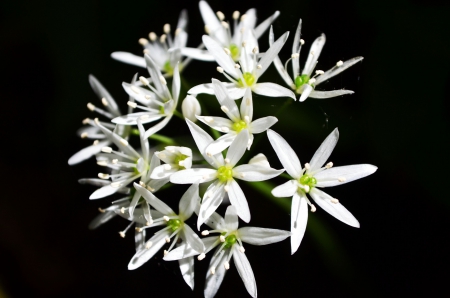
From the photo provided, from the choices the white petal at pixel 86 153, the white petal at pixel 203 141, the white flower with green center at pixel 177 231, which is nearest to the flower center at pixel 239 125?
the white petal at pixel 203 141

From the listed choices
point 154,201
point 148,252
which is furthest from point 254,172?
point 148,252

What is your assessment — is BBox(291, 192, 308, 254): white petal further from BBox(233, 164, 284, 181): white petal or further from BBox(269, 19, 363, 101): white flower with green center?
BBox(269, 19, 363, 101): white flower with green center

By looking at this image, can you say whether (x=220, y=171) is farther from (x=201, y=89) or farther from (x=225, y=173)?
(x=201, y=89)

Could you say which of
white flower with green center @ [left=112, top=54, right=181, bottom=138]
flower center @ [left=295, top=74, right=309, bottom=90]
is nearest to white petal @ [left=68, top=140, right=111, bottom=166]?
A: white flower with green center @ [left=112, top=54, right=181, bottom=138]

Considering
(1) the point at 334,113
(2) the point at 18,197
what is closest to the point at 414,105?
(1) the point at 334,113

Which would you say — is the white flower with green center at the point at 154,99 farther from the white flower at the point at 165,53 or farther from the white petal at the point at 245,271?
the white petal at the point at 245,271
